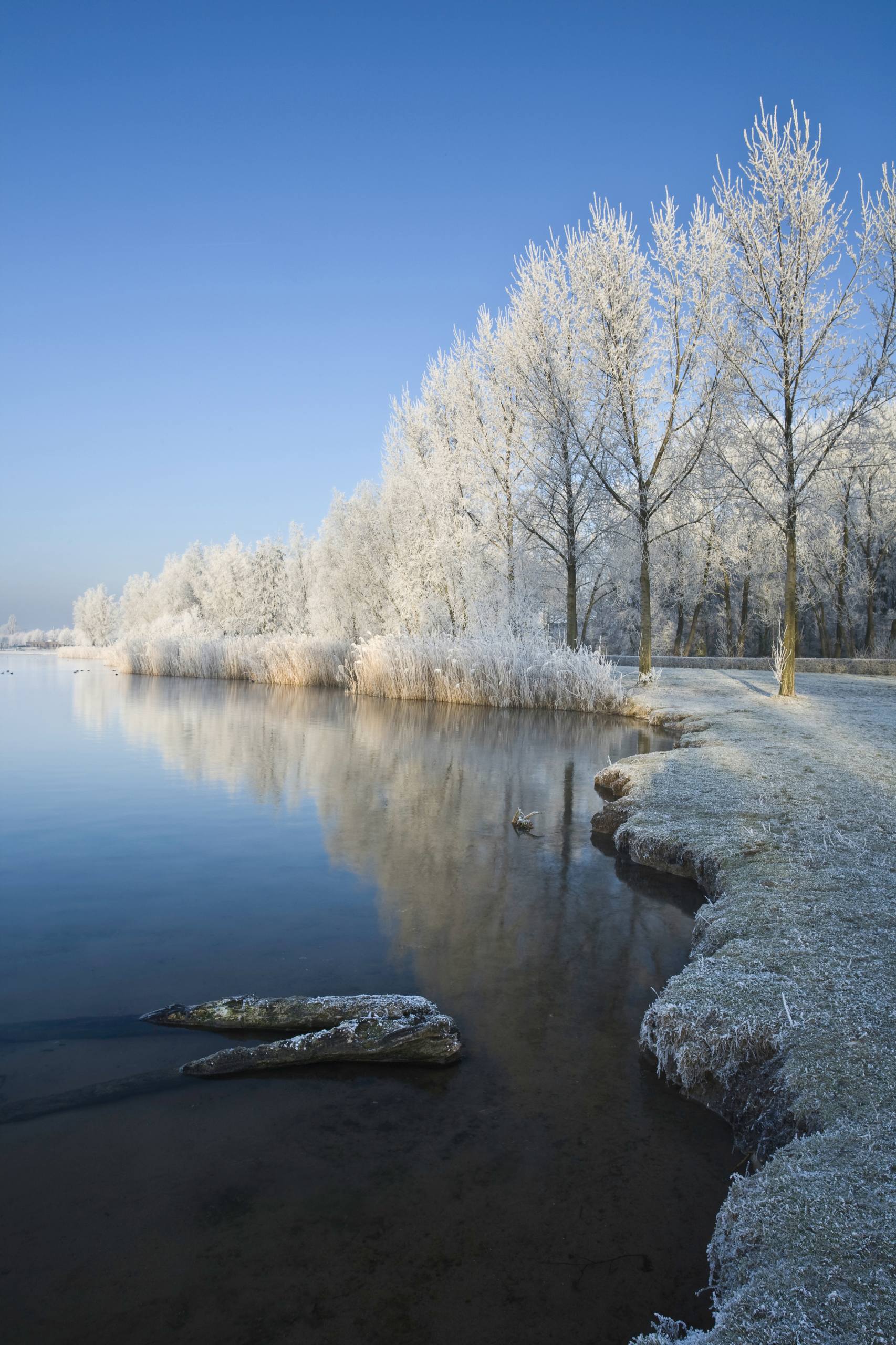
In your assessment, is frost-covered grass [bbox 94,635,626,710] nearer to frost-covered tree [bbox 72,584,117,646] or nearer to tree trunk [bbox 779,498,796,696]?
tree trunk [bbox 779,498,796,696]

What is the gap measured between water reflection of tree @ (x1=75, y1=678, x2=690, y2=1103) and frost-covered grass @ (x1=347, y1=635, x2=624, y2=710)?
151 cm

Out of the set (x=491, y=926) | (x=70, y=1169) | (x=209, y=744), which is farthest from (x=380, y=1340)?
(x=209, y=744)

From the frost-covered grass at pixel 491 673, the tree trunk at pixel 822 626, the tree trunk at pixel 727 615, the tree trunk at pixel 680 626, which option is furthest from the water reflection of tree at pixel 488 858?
the tree trunk at pixel 680 626

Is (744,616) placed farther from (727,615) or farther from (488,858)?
(488,858)

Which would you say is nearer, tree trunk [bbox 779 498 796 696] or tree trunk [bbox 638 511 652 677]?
tree trunk [bbox 779 498 796 696]

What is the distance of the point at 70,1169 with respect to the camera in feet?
7.70

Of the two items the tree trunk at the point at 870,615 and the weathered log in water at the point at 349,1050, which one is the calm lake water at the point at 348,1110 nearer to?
the weathered log in water at the point at 349,1050

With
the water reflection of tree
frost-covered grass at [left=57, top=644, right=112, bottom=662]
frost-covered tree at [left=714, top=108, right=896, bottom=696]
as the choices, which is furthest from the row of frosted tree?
frost-covered grass at [left=57, top=644, right=112, bottom=662]

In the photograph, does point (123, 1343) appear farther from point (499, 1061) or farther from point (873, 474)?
point (873, 474)

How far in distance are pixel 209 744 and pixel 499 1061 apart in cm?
876

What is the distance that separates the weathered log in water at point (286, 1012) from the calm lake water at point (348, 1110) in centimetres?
10

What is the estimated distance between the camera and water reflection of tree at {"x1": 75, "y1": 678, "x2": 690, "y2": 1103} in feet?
11.2

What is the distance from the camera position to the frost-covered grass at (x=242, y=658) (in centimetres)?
2319

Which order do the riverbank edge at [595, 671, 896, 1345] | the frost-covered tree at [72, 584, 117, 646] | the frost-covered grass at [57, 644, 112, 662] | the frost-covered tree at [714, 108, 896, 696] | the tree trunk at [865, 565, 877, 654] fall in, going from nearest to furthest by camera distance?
the riverbank edge at [595, 671, 896, 1345] < the frost-covered tree at [714, 108, 896, 696] < the tree trunk at [865, 565, 877, 654] < the frost-covered grass at [57, 644, 112, 662] < the frost-covered tree at [72, 584, 117, 646]
